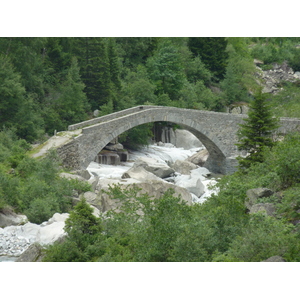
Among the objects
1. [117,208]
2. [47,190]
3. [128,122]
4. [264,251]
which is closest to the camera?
[264,251]

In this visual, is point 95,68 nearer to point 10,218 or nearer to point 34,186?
point 34,186

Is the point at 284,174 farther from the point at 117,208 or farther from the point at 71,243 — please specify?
the point at 71,243

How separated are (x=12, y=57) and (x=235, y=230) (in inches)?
858

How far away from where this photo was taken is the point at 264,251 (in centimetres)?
1079

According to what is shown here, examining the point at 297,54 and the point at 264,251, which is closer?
the point at 264,251

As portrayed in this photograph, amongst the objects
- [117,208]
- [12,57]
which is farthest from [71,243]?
[12,57]

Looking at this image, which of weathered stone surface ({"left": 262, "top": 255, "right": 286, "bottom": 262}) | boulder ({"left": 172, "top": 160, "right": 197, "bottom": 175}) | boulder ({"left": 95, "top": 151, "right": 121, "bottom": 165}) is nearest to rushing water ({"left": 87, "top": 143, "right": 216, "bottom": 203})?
boulder ({"left": 95, "top": 151, "right": 121, "bottom": 165})

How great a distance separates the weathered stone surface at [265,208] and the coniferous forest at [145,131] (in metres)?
0.16

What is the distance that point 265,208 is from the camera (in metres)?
13.4

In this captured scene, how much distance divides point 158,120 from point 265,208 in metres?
17.8

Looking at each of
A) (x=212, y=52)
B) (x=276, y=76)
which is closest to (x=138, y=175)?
(x=212, y=52)

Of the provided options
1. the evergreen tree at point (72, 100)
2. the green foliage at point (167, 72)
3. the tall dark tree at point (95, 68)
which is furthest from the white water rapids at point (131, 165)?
the green foliage at point (167, 72)

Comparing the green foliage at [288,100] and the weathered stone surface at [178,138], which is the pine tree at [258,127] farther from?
the weathered stone surface at [178,138]

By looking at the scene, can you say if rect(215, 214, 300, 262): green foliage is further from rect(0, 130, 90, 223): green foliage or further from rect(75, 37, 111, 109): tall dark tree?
rect(75, 37, 111, 109): tall dark tree
